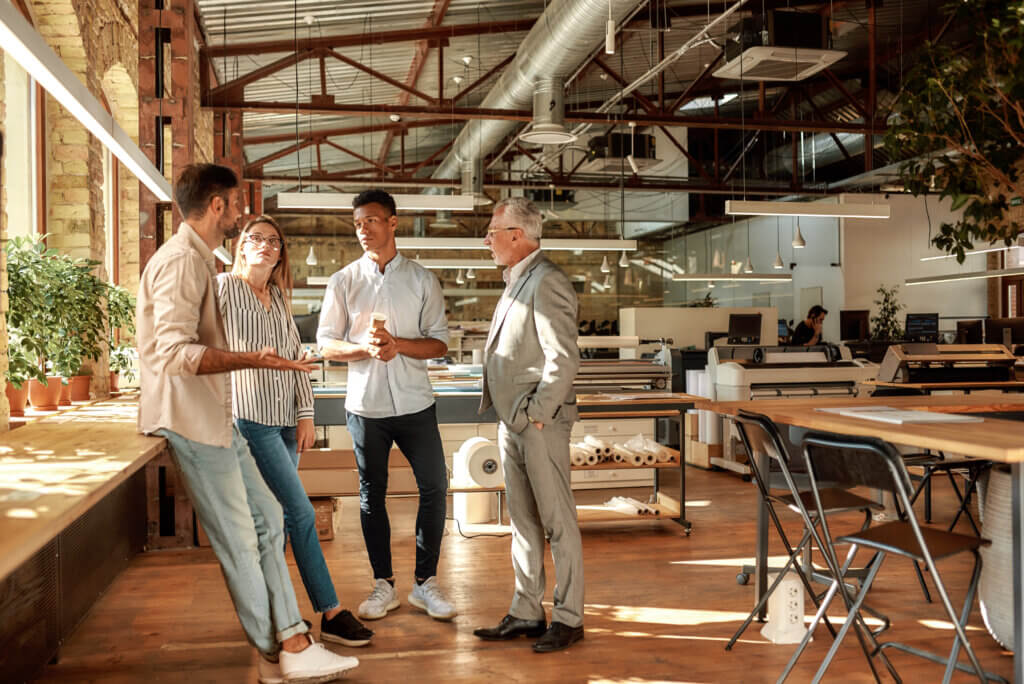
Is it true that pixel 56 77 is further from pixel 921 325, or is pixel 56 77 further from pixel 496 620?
pixel 921 325

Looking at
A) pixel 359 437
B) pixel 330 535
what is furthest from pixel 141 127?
pixel 359 437

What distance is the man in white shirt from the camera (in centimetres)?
360

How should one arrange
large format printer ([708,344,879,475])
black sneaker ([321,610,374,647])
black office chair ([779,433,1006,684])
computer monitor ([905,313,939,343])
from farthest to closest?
1. computer monitor ([905,313,939,343])
2. large format printer ([708,344,879,475])
3. black sneaker ([321,610,374,647])
4. black office chair ([779,433,1006,684])

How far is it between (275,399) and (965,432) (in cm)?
238

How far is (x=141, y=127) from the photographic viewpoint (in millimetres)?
6562

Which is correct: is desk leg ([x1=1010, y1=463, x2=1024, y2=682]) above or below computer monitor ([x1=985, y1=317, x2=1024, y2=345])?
below

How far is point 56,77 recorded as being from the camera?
2695 millimetres

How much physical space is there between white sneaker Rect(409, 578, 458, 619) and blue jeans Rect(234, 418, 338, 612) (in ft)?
1.93

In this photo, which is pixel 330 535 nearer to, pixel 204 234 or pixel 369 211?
pixel 369 211

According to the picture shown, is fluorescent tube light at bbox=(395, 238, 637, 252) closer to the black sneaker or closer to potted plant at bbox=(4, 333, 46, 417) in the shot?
potted plant at bbox=(4, 333, 46, 417)

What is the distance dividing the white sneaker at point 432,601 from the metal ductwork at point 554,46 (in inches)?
170

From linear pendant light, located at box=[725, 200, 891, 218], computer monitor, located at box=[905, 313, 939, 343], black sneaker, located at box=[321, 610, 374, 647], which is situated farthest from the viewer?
computer monitor, located at box=[905, 313, 939, 343]

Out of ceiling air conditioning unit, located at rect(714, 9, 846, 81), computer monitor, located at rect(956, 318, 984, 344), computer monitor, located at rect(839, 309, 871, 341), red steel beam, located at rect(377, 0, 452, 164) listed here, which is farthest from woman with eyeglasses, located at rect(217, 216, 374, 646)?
computer monitor, located at rect(839, 309, 871, 341)

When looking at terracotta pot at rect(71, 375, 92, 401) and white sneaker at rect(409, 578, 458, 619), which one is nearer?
white sneaker at rect(409, 578, 458, 619)
